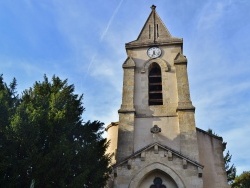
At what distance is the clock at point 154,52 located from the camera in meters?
23.3

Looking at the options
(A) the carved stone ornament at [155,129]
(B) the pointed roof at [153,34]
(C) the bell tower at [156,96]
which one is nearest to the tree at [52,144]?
(C) the bell tower at [156,96]

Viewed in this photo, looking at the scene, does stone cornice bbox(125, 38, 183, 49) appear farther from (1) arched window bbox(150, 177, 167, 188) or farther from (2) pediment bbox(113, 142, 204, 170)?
(1) arched window bbox(150, 177, 167, 188)

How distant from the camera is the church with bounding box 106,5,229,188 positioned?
1720 centimetres

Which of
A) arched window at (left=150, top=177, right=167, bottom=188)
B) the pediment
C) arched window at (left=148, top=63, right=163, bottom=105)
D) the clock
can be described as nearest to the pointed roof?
the clock

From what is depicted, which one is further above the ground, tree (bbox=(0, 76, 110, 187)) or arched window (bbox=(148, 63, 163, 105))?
arched window (bbox=(148, 63, 163, 105))

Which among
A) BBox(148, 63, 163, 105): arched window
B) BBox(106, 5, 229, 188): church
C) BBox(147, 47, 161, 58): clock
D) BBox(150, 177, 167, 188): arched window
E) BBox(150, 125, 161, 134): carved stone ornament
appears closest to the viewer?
BBox(106, 5, 229, 188): church

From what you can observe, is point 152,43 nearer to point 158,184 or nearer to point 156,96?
point 156,96

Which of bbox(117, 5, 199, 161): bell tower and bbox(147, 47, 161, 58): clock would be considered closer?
bbox(117, 5, 199, 161): bell tower

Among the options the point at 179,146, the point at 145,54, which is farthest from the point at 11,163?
the point at 145,54

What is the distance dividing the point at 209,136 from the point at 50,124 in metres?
11.4

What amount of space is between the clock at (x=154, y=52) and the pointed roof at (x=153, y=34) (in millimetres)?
443

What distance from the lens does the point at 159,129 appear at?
19766 millimetres

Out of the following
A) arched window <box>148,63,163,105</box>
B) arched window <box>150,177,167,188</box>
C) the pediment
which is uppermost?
arched window <box>148,63,163,105</box>

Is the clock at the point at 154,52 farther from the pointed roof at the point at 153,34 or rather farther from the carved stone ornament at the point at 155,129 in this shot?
the carved stone ornament at the point at 155,129
